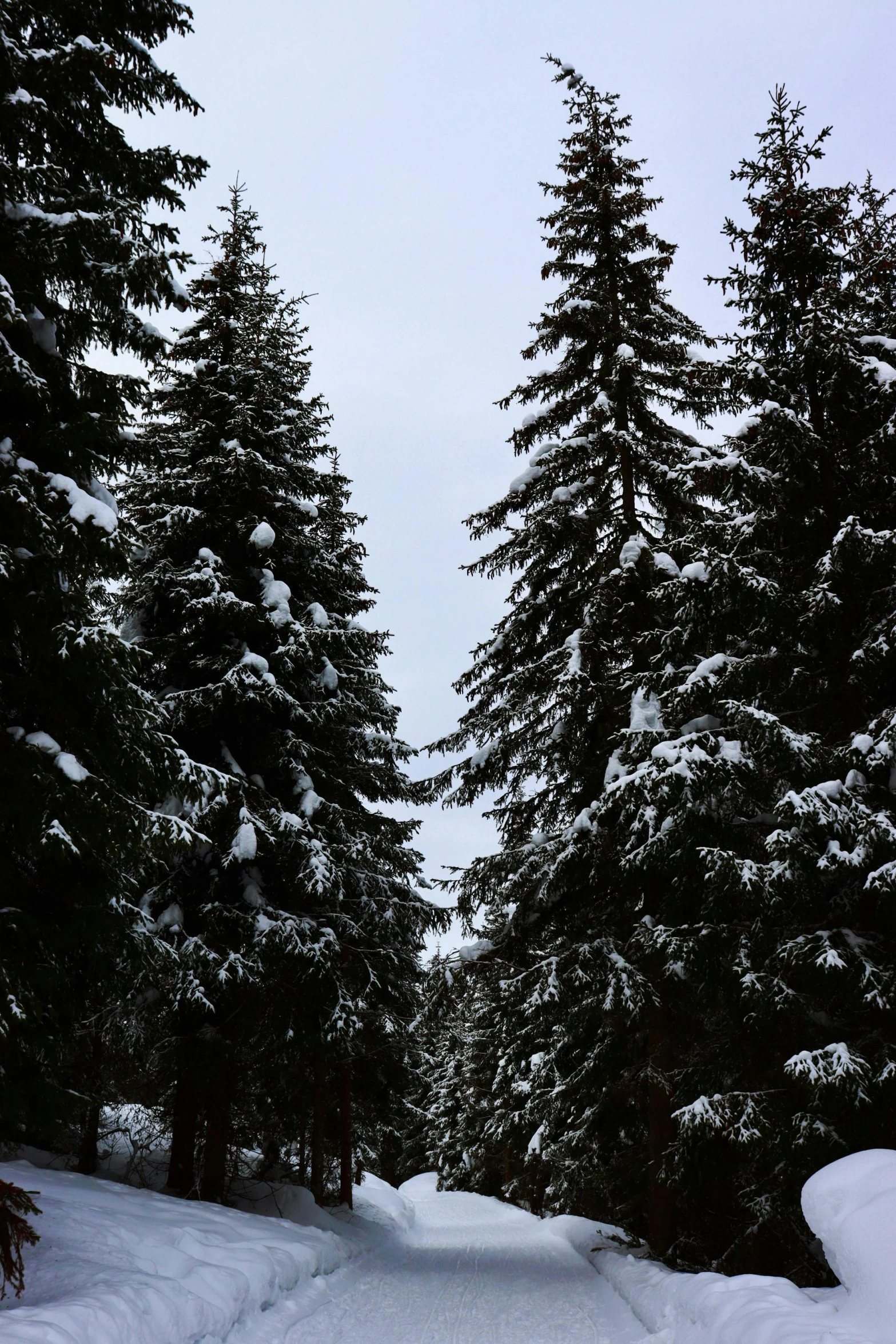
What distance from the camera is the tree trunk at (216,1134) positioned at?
12.3 m

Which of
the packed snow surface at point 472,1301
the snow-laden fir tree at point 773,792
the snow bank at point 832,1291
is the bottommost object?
the packed snow surface at point 472,1301

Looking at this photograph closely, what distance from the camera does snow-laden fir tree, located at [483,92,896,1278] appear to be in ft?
25.9

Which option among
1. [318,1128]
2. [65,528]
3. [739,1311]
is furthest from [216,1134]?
[65,528]

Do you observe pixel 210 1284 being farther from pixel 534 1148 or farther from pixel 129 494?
pixel 129 494

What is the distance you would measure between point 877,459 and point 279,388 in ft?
38.0

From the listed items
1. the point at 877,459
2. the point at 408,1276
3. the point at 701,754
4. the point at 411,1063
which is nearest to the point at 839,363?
the point at 877,459

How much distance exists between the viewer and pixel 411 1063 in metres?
19.5

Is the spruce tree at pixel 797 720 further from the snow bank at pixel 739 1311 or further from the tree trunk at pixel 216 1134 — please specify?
the tree trunk at pixel 216 1134

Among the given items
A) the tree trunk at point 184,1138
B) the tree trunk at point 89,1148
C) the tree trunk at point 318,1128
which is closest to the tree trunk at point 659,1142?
the tree trunk at point 318,1128

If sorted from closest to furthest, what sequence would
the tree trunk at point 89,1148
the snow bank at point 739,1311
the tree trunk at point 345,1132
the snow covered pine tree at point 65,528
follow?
the snow bank at point 739,1311, the snow covered pine tree at point 65,528, the tree trunk at point 89,1148, the tree trunk at point 345,1132

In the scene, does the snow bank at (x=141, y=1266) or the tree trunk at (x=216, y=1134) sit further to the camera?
the tree trunk at (x=216, y=1134)

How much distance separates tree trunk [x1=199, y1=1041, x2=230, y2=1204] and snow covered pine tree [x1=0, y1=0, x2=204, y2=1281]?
189 inches

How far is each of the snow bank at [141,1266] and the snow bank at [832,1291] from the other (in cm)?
373

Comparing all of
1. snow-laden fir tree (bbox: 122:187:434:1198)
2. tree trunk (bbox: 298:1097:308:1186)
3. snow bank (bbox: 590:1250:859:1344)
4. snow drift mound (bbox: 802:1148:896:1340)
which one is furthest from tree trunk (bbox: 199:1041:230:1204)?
snow drift mound (bbox: 802:1148:896:1340)
